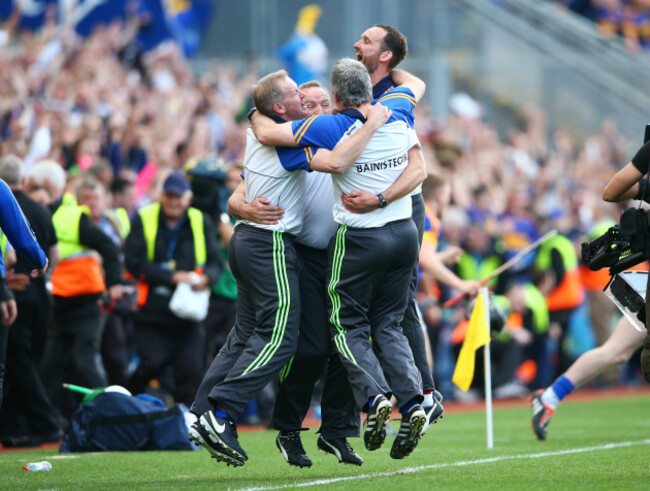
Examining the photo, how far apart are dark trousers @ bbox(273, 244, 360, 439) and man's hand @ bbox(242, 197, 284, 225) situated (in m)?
0.42

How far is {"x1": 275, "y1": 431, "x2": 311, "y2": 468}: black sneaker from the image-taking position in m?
7.82

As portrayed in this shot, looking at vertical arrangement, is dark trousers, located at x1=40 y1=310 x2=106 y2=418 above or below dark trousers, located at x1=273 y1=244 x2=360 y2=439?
below

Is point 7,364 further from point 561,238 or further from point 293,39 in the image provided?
point 293,39

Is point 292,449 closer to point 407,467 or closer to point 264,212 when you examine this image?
point 407,467

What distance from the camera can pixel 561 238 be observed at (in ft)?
54.5

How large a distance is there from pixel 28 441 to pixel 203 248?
2.30 meters

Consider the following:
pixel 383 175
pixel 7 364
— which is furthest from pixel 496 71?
pixel 383 175

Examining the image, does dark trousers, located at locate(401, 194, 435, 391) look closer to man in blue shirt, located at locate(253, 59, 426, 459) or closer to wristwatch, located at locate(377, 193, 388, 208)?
man in blue shirt, located at locate(253, 59, 426, 459)

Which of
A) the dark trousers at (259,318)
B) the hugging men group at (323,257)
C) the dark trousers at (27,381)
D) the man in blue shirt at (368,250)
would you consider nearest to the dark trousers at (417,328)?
the hugging men group at (323,257)

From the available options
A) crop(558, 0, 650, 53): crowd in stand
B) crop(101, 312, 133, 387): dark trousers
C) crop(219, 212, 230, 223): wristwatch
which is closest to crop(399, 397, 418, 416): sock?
crop(219, 212, 230, 223): wristwatch

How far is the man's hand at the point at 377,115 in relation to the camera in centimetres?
720

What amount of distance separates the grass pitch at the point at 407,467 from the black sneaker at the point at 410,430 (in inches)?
8.2

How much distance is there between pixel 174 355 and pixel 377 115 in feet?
14.6

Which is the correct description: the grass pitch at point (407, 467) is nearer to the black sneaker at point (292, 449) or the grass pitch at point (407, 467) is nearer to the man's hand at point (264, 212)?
the black sneaker at point (292, 449)
